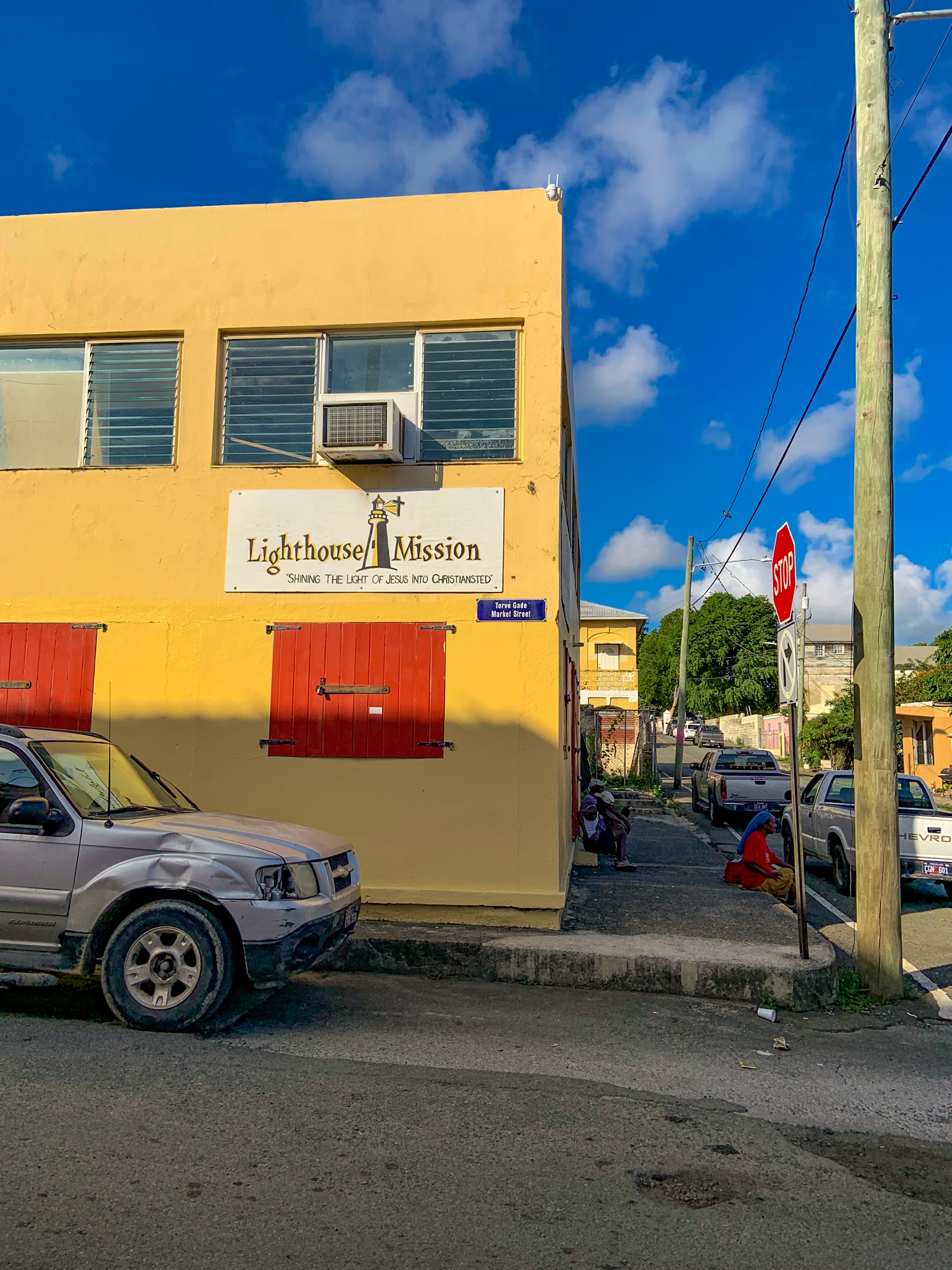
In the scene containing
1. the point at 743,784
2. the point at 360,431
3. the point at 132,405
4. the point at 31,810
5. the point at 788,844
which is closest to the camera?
the point at 31,810

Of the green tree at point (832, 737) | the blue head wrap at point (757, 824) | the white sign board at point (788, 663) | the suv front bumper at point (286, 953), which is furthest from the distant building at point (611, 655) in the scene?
the suv front bumper at point (286, 953)

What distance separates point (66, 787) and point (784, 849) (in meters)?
12.5

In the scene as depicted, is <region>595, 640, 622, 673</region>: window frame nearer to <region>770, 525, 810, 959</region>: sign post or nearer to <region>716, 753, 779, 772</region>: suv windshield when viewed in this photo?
<region>716, 753, 779, 772</region>: suv windshield

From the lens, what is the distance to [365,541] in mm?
8922

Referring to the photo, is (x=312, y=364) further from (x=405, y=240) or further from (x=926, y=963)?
(x=926, y=963)

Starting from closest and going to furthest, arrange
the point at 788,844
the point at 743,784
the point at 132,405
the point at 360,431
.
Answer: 1. the point at 360,431
2. the point at 132,405
3. the point at 788,844
4. the point at 743,784

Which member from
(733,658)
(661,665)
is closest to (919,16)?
(733,658)

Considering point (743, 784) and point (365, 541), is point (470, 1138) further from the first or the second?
point (743, 784)

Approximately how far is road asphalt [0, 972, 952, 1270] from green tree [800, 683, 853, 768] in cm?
3211

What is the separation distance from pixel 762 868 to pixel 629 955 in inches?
163

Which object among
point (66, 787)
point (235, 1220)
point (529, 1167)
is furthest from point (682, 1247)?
point (66, 787)

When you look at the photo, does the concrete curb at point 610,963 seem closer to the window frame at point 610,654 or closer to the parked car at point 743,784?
the parked car at point 743,784

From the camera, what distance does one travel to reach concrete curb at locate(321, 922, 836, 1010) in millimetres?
6773

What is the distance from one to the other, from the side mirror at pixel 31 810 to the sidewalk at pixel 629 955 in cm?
253
